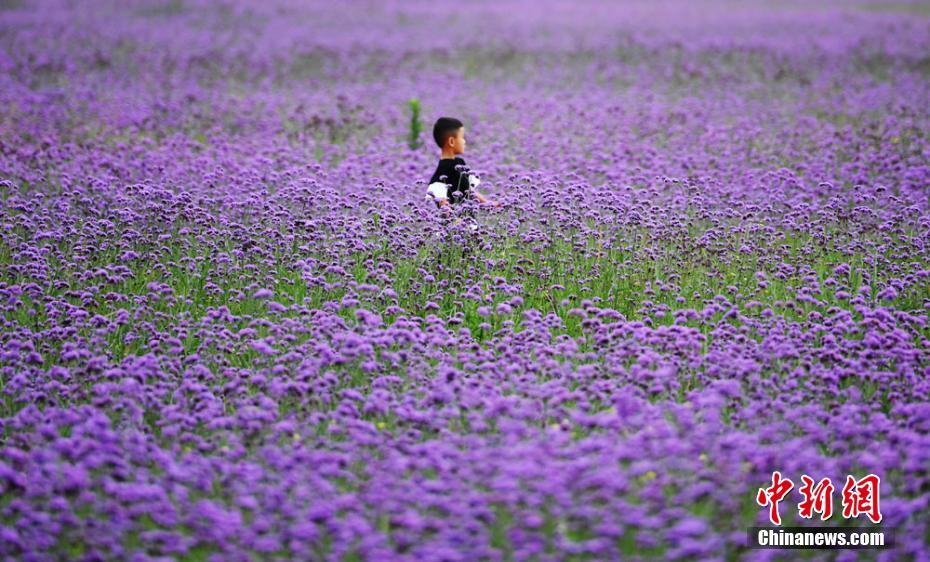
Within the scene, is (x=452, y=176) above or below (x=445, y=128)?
below

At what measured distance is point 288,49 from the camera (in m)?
21.5

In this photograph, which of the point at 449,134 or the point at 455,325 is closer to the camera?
the point at 455,325

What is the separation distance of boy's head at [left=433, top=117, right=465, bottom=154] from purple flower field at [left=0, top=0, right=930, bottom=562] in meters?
0.70

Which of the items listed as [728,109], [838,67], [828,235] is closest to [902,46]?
[838,67]

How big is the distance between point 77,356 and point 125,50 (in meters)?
17.0

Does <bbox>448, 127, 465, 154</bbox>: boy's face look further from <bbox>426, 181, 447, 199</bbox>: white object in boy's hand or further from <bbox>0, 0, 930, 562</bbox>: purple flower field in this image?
<bbox>0, 0, 930, 562</bbox>: purple flower field

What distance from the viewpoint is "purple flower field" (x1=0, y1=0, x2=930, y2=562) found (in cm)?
408

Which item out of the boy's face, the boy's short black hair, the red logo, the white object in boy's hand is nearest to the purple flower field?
the red logo

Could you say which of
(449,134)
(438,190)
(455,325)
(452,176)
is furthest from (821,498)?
(449,134)

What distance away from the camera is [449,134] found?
28.4 feet

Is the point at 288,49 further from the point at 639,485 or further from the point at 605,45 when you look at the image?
the point at 639,485

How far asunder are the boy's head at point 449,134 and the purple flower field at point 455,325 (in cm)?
70

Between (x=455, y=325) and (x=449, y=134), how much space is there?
8.07 feet

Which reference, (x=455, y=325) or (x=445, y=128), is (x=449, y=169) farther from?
(x=455, y=325)
